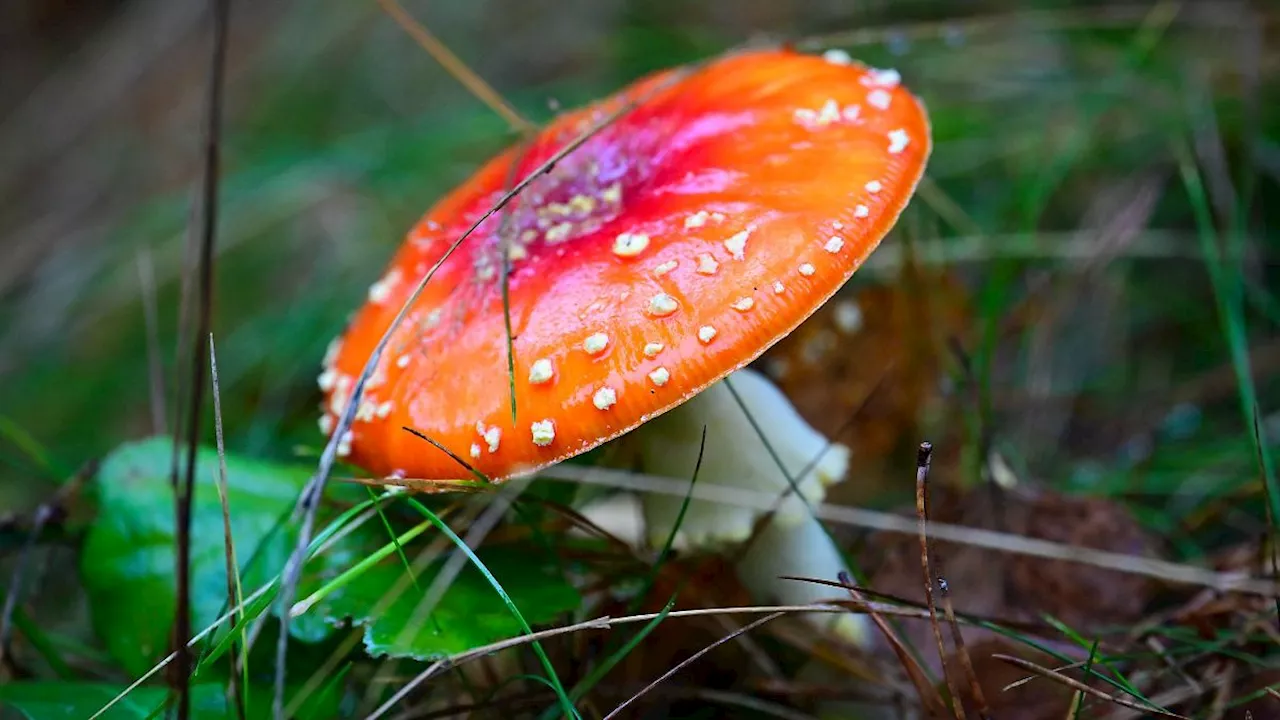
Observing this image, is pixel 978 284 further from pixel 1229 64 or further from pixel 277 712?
pixel 277 712

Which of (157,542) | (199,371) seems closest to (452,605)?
(199,371)

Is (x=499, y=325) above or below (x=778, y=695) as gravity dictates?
above

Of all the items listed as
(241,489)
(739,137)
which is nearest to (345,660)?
(241,489)

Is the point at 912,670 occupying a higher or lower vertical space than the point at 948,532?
lower

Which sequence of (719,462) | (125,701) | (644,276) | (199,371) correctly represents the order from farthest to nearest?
(719,462) → (125,701) → (644,276) → (199,371)

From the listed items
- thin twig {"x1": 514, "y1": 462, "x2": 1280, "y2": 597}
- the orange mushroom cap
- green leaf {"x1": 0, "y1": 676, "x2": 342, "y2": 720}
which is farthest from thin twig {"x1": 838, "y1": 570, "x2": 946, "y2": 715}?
green leaf {"x1": 0, "y1": 676, "x2": 342, "y2": 720}

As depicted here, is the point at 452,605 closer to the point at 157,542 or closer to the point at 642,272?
the point at 642,272

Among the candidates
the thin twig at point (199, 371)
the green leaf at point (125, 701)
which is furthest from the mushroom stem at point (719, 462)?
the thin twig at point (199, 371)

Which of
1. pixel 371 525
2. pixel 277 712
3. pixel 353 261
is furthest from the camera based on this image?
pixel 353 261
